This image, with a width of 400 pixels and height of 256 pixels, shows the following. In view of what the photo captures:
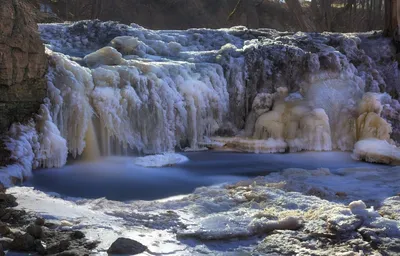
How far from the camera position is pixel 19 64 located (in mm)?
5898

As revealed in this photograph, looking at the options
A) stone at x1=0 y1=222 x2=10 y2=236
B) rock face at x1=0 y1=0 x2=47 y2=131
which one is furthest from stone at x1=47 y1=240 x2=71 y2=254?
rock face at x1=0 y1=0 x2=47 y2=131

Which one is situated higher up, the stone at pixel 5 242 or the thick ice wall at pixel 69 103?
the thick ice wall at pixel 69 103

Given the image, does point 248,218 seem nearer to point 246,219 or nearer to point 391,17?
point 246,219

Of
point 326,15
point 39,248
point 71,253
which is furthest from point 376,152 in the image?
point 326,15

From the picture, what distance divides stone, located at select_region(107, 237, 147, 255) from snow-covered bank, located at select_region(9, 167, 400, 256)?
8 cm

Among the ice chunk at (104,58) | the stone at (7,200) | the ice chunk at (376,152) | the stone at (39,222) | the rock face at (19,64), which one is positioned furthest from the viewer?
the ice chunk at (104,58)

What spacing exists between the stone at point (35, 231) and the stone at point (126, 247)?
1.62 ft

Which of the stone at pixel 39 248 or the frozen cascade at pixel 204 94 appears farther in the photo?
the frozen cascade at pixel 204 94

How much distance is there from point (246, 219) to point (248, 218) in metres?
0.03

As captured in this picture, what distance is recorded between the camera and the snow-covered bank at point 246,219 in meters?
3.53

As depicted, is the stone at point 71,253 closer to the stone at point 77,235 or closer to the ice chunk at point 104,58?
the stone at point 77,235

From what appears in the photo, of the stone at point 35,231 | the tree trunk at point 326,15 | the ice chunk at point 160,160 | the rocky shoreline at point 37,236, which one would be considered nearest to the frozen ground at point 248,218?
the rocky shoreline at point 37,236

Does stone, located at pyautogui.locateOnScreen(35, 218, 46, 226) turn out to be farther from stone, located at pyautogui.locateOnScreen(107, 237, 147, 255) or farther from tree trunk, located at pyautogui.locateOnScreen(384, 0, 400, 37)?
tree trunk, located at pyautogui.locateOnScreen(384, 0, 400, 37)

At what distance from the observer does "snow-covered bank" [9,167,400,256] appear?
3.53m
